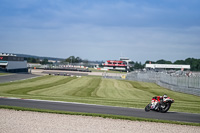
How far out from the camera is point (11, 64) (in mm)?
68125

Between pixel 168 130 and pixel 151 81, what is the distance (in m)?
45.6

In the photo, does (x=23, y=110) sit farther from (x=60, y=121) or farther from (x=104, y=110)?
(x=104, y=110)

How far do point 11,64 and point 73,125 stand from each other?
204 feet

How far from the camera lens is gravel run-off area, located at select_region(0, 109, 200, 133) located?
10.8 metres

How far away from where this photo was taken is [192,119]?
13609 mm

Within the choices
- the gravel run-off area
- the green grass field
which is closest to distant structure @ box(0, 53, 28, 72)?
the green grass field

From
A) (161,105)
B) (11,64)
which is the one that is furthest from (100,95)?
(11,64)

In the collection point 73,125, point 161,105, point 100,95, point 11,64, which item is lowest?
point 100,95

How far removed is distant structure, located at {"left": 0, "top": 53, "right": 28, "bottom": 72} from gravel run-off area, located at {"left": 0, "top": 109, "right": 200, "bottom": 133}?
176 ft

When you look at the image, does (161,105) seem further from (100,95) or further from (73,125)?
(100,95)

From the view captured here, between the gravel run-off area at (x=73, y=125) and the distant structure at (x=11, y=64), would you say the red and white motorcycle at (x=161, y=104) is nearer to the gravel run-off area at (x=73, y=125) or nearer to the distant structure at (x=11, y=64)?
the gravel run-off area at (x=73, y=125)

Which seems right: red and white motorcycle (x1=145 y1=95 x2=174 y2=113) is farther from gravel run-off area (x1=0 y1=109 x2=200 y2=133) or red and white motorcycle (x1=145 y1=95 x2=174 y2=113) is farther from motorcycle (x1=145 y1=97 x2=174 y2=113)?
gravel run-off area (x1=0 y1=109 x2=200 y2=133)

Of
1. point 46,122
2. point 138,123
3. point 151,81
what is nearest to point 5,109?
point 46,122

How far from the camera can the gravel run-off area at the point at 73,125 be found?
10.8 m
